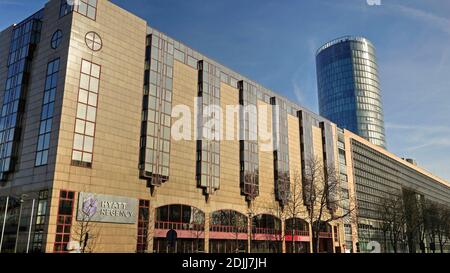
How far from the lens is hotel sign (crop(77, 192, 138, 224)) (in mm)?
47031

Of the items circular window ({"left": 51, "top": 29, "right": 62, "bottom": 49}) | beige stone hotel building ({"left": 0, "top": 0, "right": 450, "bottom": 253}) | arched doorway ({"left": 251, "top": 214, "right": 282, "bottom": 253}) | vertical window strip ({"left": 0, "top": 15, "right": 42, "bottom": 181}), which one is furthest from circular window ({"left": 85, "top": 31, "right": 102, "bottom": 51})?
arched doorway ({"left": 251, "top": 214, "right": 282, "bottom": 253})

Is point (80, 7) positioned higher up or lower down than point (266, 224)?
higher up

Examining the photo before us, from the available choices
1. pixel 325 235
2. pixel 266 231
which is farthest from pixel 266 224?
pixel 325 235

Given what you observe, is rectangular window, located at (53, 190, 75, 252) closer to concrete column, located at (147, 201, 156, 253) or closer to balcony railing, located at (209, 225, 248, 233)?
concrete column, located at (147, 201, 156, 253)

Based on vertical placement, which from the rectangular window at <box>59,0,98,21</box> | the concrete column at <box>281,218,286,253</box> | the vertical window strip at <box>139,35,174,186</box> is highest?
the rectangular window at <box>59,0,98,21</box>

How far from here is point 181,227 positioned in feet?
194

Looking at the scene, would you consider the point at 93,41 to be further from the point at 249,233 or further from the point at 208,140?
the point at 249,233

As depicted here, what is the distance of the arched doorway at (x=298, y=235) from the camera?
80.9 metres

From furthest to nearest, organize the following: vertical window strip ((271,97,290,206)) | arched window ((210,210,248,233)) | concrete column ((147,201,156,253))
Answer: vertical window strip ((271,97,290,206)), arched window ((210,210,248,233)), concrete column ((147,201,156,253))

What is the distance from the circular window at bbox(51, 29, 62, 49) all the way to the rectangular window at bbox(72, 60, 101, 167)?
15.7ft

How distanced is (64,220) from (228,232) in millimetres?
30400

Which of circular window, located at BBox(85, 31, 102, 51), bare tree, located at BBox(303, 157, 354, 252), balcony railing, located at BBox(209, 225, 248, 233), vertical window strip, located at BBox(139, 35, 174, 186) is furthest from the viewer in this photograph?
balcony railing, located at BBox(209, 225, 248, 233)

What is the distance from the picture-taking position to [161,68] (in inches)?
2399
